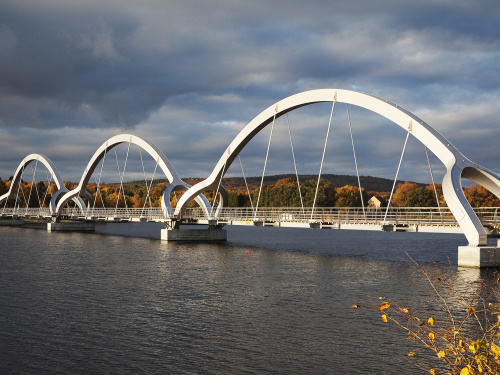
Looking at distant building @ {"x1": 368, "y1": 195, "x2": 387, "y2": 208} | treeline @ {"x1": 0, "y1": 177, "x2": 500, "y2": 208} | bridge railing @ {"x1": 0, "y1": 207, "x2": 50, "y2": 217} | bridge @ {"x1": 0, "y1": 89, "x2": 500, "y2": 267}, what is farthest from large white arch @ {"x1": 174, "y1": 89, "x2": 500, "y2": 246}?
→ distant building @ {"x1": 368, "y1": 195, "x2": 387, "y2": 208}

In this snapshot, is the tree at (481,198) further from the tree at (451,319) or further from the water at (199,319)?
the tree at (451,319)

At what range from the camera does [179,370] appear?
14430 millimetres

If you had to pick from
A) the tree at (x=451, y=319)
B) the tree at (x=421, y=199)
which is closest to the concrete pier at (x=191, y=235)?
the tree at (x=451, y=319)

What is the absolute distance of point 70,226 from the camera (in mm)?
96250

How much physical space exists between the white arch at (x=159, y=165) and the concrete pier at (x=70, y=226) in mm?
2490

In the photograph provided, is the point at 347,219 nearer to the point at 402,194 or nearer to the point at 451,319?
the point at 451,319

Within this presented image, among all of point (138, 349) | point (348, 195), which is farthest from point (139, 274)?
point (348, 195)

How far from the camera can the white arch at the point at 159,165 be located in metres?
66.9

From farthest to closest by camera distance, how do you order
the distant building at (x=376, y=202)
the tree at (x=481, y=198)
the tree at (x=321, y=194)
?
the distant building at (x=376, y=202), the tree at (x=321, y=194), the tree at (x=481, y=198)

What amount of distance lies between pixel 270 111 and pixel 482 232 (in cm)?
2450

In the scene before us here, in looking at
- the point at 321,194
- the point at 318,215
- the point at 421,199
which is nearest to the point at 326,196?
the point at 321,194

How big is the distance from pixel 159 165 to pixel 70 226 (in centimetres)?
3210

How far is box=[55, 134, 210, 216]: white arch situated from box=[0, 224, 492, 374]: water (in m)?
27.6

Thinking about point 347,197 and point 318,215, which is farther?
point 347,197
